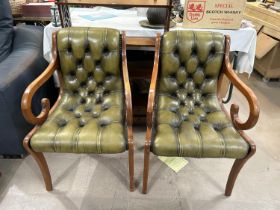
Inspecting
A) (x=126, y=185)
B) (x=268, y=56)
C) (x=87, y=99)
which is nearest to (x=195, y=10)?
(x=87, y=99)

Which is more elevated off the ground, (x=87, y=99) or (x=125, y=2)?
(x=125, y=2)

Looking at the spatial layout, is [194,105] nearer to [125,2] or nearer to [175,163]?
[175,163]

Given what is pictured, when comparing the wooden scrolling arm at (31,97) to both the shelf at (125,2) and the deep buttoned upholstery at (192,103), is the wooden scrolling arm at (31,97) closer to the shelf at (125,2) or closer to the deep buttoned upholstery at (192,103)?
the shelf at (125,2)

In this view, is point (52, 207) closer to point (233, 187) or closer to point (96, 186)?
point (96, 186)

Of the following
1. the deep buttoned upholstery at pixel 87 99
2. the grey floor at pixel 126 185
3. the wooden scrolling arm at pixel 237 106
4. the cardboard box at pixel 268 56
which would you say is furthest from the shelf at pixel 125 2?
the cardboard box at pixel 268 56

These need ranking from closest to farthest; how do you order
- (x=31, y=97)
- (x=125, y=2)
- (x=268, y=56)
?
1. (x=31, y=97)
2. (x=125, y=2)
3. (x=268, y=56)

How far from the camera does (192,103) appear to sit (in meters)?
1.43

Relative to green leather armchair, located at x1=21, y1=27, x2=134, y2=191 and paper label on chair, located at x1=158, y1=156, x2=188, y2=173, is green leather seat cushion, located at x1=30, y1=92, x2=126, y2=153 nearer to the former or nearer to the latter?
green leather armchair, located at x1=21, y1=27, x2=134, y2=191

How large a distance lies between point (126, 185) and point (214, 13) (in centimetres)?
127

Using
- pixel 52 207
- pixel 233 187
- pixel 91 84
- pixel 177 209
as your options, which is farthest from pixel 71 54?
pixel 233 187

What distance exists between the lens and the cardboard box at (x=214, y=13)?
148 cm

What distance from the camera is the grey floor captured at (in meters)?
1.35

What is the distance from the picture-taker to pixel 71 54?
4.63 feet

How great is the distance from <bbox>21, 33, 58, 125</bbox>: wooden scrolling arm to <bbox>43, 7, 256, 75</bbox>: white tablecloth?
33cm
